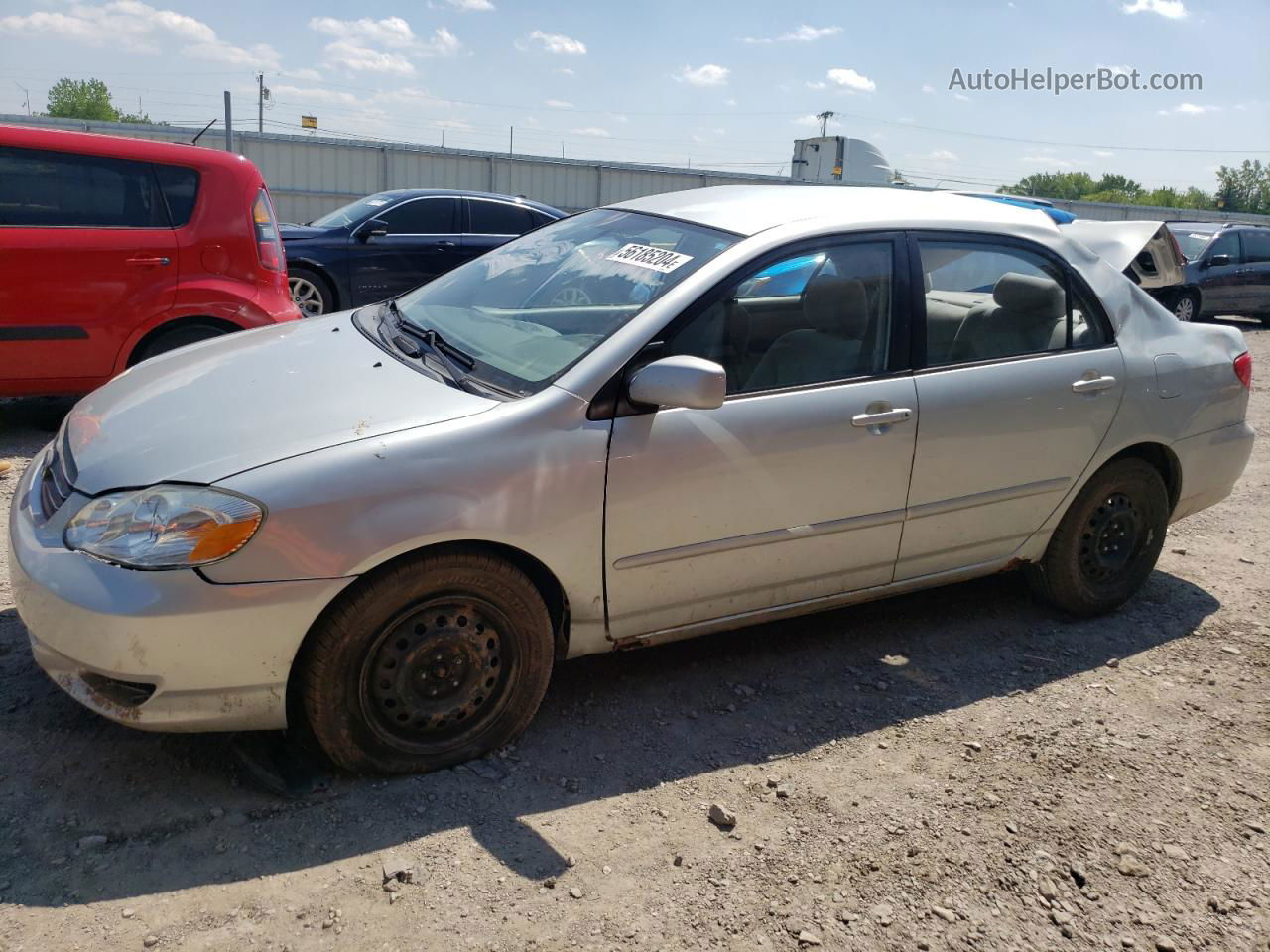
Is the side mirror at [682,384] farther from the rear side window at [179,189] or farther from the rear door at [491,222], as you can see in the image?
the rear door at [491,222]

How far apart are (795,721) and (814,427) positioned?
37.8 inches

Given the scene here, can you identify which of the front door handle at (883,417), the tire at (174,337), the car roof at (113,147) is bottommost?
the tire at (174,337)

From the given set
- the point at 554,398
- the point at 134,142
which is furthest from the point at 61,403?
the point at 554,398

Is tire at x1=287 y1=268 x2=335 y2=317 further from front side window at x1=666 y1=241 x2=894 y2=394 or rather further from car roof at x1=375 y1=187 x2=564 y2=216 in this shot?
front side window at x1=666 y1=241 x2=894 y2=394

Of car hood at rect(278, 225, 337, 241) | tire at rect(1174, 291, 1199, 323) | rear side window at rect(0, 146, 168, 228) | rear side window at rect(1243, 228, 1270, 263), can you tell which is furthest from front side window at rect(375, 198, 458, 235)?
rear side window at rect(1243, 228, 1270, 263)

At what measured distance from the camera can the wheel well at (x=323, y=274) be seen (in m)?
10.7

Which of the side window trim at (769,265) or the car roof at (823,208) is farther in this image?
the car roof at (823,208)

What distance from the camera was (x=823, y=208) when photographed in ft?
12.0

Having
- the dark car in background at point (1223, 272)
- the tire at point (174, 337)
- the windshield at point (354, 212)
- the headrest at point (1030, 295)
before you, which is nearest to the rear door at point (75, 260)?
the tire at point (174, 337)

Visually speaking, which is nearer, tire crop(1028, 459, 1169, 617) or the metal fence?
tire crop(1028, 459, 1169, 617)

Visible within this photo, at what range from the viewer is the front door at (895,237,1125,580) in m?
3.66

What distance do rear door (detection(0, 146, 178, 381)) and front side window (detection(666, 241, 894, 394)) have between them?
13.2ft

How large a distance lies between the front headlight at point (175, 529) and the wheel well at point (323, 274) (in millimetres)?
8526

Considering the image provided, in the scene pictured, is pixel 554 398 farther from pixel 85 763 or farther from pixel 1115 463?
pixel 1115 463
